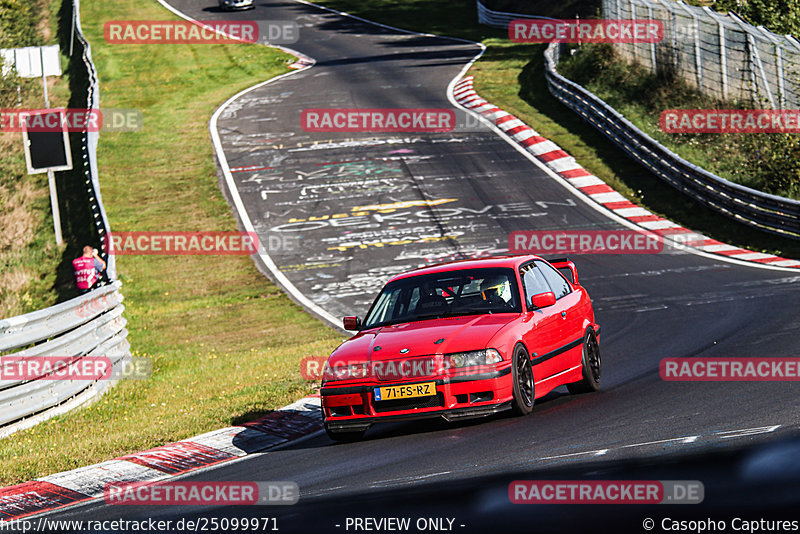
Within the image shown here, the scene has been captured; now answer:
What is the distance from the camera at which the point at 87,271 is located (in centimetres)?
1920

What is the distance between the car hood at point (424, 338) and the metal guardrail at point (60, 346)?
3689mm

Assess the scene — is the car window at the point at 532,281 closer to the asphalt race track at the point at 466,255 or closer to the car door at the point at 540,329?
the car door at the point at 540,329

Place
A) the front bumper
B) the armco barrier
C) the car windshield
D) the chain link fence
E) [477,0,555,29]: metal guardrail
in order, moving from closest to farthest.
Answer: the front bumper < the car windshield < the armco barrier < the chain link fence < [477,0,555,29]: metal guardrail

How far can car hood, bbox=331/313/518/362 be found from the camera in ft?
29.9

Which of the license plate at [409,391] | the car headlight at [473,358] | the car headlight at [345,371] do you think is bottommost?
the license plate at [409,391]

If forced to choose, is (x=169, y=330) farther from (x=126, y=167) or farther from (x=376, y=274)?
(x=126, y=167)

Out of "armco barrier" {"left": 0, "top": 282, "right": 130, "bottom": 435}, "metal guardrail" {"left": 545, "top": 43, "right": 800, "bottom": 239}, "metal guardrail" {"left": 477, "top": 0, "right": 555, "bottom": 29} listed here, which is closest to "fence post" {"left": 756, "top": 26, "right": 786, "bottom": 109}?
"metal guardrail" {"left": 545, "top": 43, "right": 800, "bottom": 239}

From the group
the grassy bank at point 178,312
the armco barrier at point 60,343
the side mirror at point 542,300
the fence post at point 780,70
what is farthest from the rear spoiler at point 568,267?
the fence post at point 780,70

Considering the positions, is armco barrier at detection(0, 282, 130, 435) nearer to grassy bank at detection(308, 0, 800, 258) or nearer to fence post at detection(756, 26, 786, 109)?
grassy bank at detection(308, 0, 800, 258)

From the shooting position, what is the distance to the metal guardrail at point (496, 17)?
2109 inches

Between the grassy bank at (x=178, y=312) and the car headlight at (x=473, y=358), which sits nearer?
the car headlight at (x=473, y=358)

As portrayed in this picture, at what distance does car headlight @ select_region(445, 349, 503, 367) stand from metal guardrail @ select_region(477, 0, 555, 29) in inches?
1810

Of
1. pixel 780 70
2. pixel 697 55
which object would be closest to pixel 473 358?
pixel 780 70

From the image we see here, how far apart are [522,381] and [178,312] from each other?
11899 millimetres
